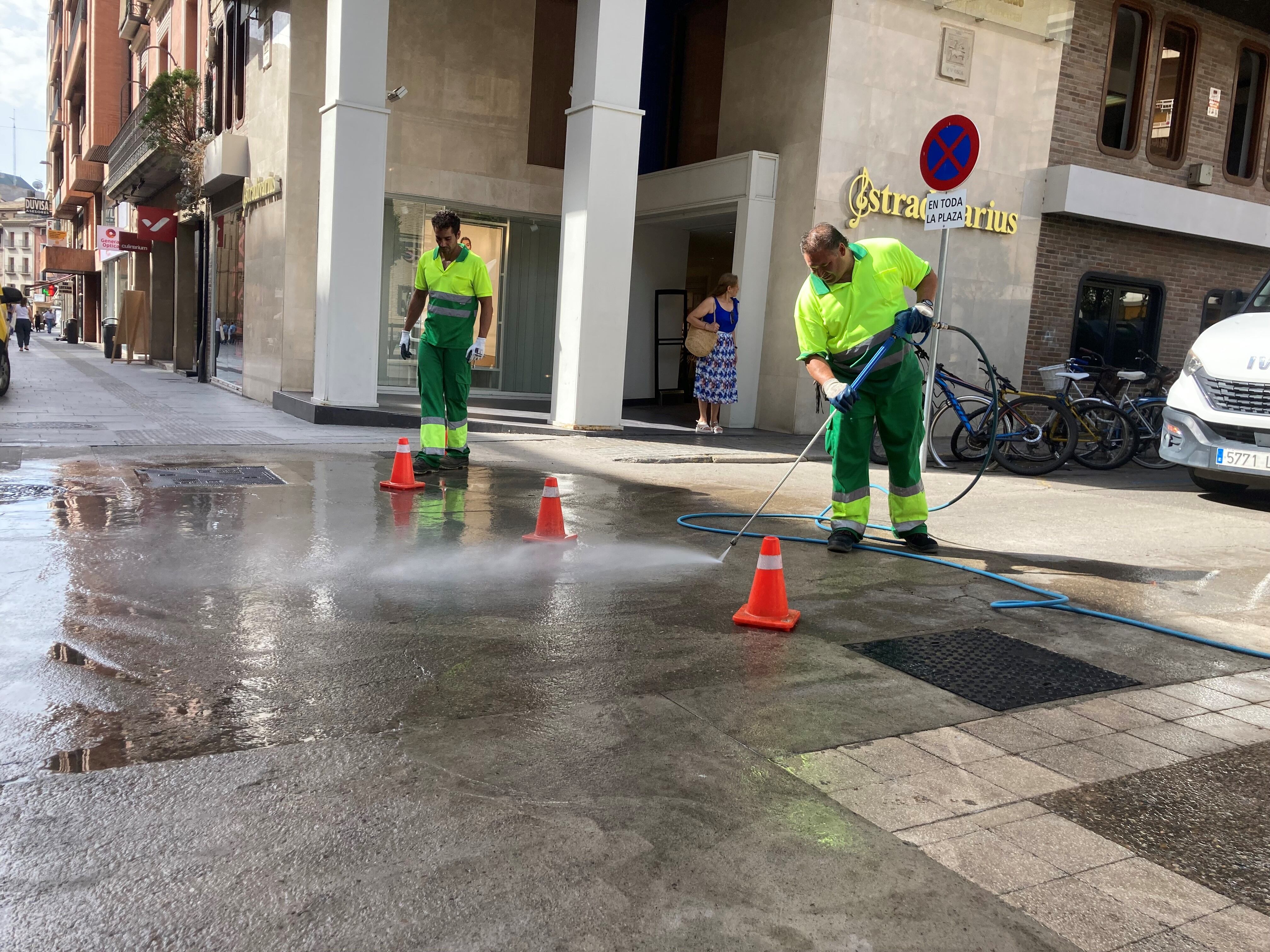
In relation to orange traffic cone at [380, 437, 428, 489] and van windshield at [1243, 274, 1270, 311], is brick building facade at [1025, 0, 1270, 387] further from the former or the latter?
orange traffic cone at [380, 437, 428, 489]

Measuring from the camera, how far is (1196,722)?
382 cm

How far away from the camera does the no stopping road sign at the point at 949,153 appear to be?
9484mm

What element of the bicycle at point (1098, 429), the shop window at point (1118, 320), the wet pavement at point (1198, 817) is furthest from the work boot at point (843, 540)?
the shop window at point (1118, 320)

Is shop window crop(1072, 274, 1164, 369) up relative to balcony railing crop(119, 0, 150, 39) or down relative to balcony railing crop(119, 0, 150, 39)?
down

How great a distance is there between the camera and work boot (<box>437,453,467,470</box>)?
29.7ft

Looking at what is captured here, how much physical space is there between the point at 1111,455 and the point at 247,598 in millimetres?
10248

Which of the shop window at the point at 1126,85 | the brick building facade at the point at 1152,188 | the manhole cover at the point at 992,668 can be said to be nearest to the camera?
the manhole cover at the point at 992,668

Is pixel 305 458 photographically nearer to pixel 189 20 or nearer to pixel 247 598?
pixel 247 598

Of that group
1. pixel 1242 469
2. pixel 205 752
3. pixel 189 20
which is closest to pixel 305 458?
pixel 205 752

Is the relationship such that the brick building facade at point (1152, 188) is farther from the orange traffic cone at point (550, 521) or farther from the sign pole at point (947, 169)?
the orange traffic cone at point (550, 521)

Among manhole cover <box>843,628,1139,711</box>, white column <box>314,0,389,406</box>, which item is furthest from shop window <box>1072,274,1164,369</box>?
manhole cover <box>843,628,1139,711</box>

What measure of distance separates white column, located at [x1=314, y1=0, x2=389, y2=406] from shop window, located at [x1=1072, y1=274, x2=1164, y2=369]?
34.0 feet

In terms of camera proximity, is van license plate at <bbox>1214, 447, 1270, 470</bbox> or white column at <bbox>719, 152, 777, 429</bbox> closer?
van license plate at <bbox>1214, 447, 1270, 470</bbox>

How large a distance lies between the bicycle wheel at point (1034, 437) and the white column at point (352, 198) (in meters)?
7.12
